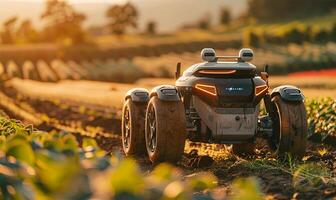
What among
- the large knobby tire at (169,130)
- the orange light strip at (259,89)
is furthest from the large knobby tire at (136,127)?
the orange light strip at (259,89)

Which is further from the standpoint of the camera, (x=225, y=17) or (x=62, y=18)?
(x=225, y=17)

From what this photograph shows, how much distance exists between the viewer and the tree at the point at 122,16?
90062 mm

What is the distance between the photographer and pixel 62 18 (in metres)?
75.6

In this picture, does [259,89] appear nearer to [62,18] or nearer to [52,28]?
[62,18]

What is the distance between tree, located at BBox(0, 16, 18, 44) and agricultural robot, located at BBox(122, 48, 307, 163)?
69.4 metres

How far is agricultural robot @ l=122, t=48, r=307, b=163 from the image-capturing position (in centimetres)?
864

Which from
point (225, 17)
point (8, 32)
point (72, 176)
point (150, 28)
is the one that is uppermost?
point (72, 176)

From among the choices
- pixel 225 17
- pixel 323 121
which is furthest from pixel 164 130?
pixel 225 17

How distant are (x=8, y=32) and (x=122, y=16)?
17.6m

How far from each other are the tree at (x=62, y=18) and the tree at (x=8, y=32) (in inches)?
132

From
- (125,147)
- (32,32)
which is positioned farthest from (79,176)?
(32,32)

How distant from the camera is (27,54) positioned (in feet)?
192

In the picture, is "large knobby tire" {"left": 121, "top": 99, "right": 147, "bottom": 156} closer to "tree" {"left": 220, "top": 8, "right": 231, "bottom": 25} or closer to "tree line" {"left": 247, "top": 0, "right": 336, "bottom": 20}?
"tree line" {"left": 247, "top": 0, "right": 336, "bottom": 20}

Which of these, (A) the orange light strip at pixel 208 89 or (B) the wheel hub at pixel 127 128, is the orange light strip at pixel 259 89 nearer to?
(A) the orange light strip at pixel 208 89
